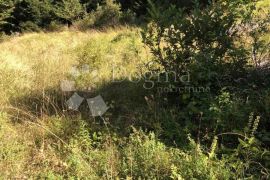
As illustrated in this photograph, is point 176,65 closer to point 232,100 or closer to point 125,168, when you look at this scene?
point 232,100

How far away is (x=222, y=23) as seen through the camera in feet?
14.0

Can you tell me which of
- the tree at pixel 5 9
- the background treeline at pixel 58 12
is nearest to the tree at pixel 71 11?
the background treeline at pixel 58 12

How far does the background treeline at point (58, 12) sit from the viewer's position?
20.2m

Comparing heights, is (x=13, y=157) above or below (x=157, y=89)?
below

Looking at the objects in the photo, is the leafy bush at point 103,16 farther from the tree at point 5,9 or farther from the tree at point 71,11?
the tree at point 5,9

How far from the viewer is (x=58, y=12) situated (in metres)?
22.7

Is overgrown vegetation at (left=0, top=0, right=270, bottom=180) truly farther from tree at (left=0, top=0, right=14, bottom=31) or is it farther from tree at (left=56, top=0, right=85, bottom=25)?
tree at (left=0, top=0, right=14, bottom=31)

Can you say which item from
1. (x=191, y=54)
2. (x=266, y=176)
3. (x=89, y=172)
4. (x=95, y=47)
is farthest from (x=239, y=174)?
(x=95, y=47)

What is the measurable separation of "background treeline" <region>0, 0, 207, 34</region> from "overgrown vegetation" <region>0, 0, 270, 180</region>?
14735 mm

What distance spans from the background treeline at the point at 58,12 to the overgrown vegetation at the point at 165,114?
14735mm

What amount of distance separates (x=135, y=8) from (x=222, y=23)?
679 inches

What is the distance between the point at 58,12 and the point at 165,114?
20160 millimetres

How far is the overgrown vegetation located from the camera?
3141mm

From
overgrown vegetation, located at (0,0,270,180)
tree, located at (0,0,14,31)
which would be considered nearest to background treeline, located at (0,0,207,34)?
tree, located at (0,0,14,31)
